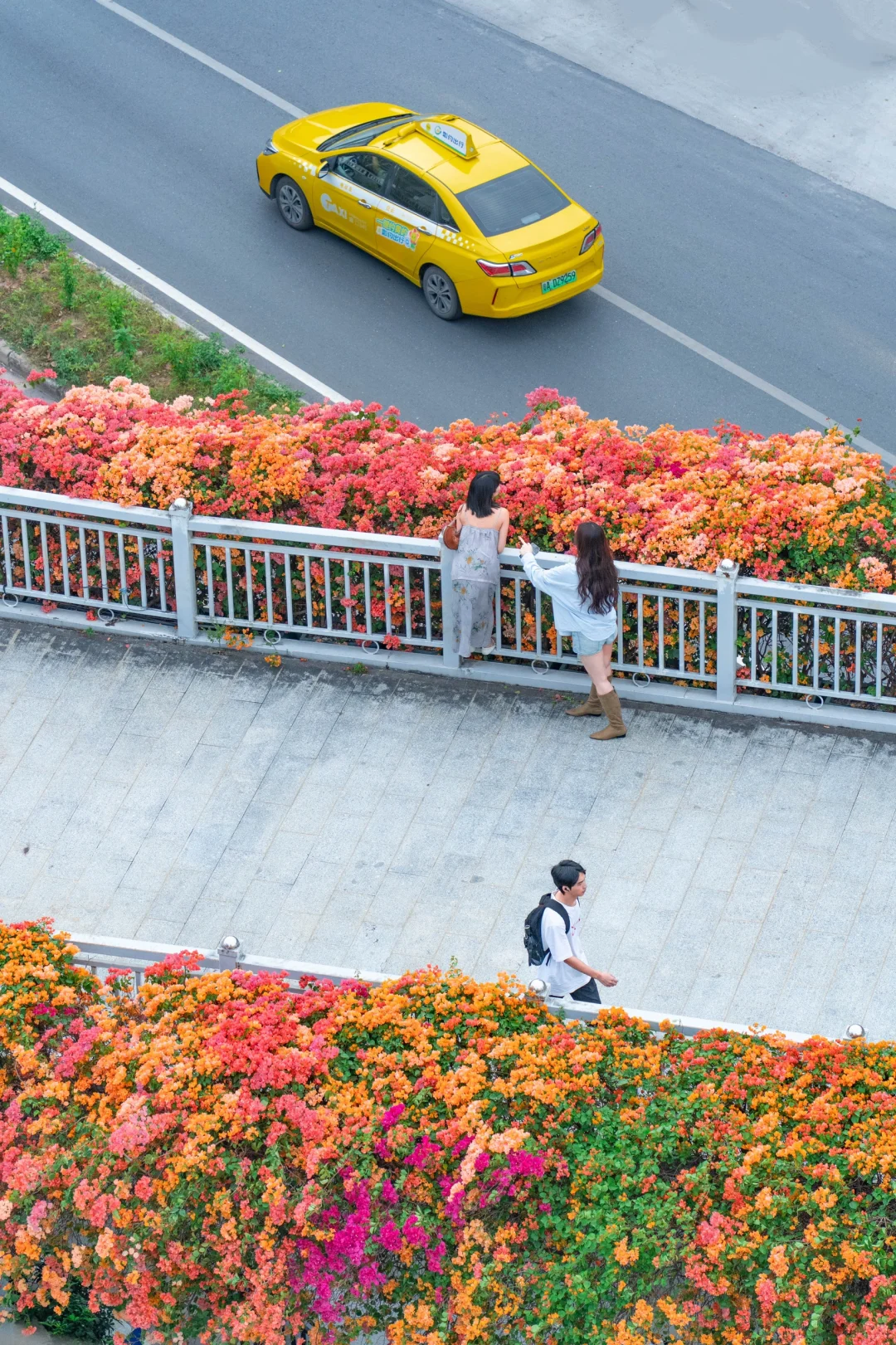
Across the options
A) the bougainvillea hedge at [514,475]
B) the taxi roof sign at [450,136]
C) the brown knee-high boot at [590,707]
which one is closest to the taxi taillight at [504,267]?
the taxi roof sign at [450,136]

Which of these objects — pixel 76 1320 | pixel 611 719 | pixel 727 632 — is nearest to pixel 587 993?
pixel 611 719

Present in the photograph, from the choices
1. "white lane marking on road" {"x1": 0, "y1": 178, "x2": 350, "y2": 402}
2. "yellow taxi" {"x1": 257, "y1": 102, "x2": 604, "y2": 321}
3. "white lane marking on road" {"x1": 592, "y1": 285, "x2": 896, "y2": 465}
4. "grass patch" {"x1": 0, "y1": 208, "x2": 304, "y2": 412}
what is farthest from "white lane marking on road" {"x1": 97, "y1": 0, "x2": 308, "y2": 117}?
"white lane marking on road" {"x1": 592, "y1": 285, "x2": 896, "y2": 465}

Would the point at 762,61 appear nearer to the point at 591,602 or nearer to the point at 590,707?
the point at 590,707

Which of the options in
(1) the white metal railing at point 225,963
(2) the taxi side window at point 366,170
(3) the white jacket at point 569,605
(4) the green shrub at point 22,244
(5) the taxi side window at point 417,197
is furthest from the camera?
(4) the green shrub at point 22,244

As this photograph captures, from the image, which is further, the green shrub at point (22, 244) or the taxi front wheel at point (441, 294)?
the green shrub at point (22, 244)

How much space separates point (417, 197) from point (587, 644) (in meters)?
7.38

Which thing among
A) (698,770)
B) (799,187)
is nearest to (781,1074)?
(698,770)

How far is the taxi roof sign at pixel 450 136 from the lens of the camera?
16797mm

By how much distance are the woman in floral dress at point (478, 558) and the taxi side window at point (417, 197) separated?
19.7 ft

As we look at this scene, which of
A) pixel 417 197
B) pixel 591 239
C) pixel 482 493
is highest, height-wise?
Answer: pixel 482 493

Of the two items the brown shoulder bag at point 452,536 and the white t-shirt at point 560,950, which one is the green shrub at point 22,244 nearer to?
the brown shoulder bag at point 452,536

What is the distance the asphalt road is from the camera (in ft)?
52.7

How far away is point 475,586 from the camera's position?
11016 millimetres

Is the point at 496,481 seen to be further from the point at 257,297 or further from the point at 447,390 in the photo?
the point at 257,297
